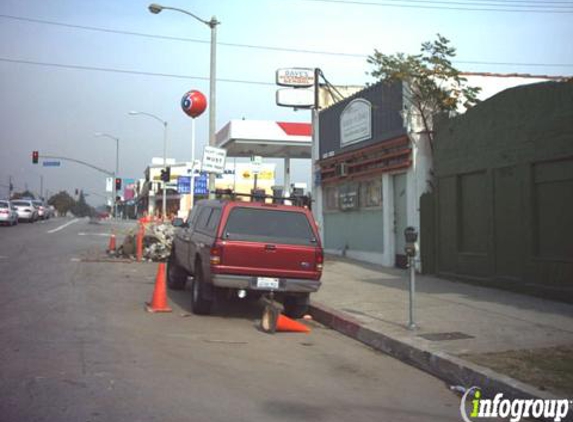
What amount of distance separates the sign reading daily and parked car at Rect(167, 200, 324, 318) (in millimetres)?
8342

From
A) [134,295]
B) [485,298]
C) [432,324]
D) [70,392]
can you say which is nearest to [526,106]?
[485,298]

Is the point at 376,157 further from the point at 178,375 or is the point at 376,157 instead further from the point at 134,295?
the point at 178,375

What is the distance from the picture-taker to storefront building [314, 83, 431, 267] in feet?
52.0

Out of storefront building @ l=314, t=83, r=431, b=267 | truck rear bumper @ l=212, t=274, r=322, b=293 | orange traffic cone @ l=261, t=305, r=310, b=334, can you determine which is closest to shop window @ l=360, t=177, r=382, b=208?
storefront building @ l=314, t=83, r=431, b=267

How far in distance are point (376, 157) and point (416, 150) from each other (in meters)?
2.24

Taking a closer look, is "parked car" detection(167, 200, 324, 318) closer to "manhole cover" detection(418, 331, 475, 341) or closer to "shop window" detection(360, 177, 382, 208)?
"manhole cover" detection(418, 331, 475, 341)

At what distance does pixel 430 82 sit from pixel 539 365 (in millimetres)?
10127

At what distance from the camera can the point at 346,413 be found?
212 inches

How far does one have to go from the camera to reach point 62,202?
140 meters

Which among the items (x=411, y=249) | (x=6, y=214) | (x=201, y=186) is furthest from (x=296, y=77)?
(x=6, y=214)

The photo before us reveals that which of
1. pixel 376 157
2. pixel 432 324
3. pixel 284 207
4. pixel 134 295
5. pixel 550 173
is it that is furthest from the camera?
pixel 376 157

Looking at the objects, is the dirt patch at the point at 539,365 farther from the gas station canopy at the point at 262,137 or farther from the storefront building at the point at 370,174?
the gas station canopy at the point at 262,137

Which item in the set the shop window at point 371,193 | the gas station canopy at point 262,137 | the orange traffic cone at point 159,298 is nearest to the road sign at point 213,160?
the shop window at point 371,193

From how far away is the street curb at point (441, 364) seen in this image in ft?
19.1
